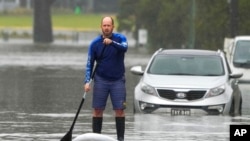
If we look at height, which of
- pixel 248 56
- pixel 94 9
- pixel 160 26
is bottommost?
pixel 94 9

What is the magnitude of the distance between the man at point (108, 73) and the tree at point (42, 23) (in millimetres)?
84758

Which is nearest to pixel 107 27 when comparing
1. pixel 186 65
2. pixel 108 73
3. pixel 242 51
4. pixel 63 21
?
pixel 108 73

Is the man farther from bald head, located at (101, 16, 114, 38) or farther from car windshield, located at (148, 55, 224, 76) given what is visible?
car windshield, located at (148, 55, 224, 76)

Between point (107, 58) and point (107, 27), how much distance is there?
0.56 m

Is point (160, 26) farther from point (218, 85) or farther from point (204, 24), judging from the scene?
point (218, 85)

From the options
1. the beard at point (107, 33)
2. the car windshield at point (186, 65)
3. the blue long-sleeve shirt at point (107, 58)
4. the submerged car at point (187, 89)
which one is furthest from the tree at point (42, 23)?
the beard at point (107, 33)

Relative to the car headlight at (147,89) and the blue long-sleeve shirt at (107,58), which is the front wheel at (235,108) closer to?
the car headlight at (147,89)

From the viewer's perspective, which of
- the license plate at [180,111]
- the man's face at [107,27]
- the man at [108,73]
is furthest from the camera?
the license plate at [180,111]

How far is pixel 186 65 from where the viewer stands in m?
24.8

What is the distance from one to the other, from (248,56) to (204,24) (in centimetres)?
1869

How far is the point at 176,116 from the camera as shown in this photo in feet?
75.4

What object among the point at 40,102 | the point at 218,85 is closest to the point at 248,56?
the point at 40,102

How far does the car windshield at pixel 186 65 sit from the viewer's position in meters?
24.4

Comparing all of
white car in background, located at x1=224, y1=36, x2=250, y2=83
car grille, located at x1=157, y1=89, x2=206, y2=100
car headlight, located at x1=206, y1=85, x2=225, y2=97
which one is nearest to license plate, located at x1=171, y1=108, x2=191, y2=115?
car grille, located at x1=157, y1=89, x2=206, y2=100
